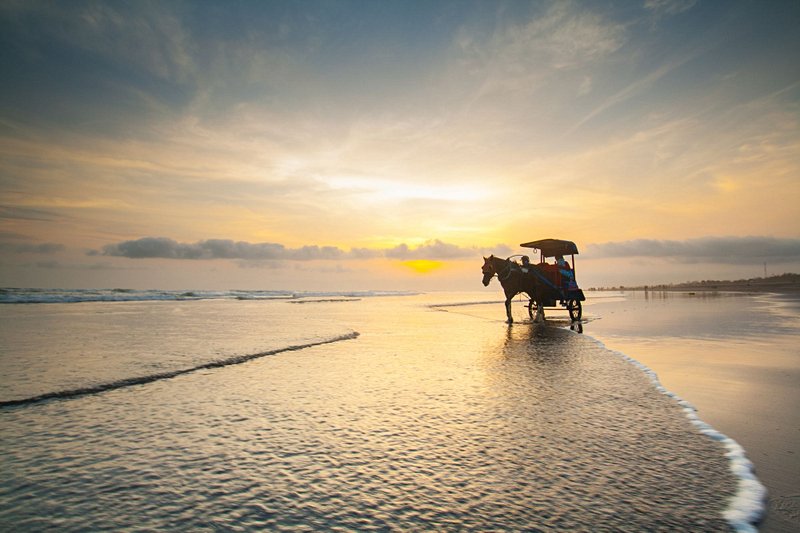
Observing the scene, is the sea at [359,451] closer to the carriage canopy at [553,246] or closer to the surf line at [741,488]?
the surf line at [741,488]

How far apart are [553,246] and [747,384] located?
12695 millimetres

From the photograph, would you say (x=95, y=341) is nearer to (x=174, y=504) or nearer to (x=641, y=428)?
(x=174, y=504)

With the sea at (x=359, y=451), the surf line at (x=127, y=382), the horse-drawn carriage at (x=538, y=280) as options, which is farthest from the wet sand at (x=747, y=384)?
the surf line at (x=127, y=382)

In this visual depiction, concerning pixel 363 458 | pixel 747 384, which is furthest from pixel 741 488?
pixel 747 384

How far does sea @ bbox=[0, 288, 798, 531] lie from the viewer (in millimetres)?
2488

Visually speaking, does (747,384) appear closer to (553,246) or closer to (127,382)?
(127,382)

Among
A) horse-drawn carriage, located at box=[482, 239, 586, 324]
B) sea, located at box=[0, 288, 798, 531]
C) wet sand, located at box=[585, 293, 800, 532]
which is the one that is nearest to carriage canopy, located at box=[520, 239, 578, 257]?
horse-drawn carriage, located at box=[482, 239, 586, 324]

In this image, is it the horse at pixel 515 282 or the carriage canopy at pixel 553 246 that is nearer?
the horse at pixel 515 282

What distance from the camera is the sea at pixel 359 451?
2488 mm

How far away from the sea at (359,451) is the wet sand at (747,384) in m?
0.17

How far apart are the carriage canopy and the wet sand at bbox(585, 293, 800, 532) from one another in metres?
5.34

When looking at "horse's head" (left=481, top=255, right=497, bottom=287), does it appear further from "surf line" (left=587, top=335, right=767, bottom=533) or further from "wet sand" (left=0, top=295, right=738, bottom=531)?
"surf line" (left=587, top=335, right=767, bottom=533)

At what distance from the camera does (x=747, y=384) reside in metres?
6.60

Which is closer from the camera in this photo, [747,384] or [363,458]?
[363,458]
